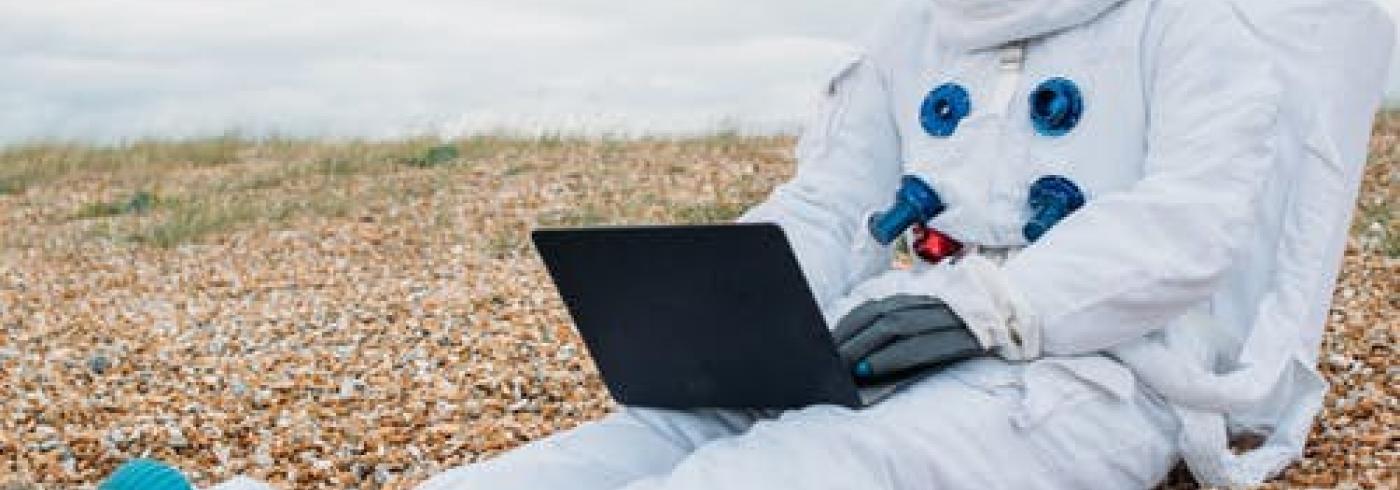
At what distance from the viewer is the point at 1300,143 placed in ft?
11.8

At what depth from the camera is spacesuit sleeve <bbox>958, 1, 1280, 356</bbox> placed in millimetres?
3213

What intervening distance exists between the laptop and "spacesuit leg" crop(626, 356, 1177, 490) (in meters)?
0.09

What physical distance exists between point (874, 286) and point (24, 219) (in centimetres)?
916

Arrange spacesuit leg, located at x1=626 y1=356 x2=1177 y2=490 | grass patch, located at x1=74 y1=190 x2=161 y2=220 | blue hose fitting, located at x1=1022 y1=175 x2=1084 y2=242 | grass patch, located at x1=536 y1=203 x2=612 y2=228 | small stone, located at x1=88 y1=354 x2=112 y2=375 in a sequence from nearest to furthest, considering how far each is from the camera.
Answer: spacesuit leg, located at x1=626 y1=356 x2=1177 y2=490
blue hose fitting, located at x1=1022 y1=175 x2=1084 y2=242
small stone, located at x1=88 y1=354 x2=112 y2=375
grass patch, located at x1=536 y1=203 x2=612 y2=228
grass patch, located at x1=74 y1=190 x2=161 y2=220

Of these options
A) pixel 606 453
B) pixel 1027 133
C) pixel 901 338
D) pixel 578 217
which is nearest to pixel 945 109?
pixel 1027 133

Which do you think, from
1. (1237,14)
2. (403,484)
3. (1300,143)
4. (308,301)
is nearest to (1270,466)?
(1300,143)

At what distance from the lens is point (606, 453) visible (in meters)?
3.31

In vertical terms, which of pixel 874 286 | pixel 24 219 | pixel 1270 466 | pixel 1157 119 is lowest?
pixel 24 219

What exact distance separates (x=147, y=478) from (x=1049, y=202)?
4.80ft

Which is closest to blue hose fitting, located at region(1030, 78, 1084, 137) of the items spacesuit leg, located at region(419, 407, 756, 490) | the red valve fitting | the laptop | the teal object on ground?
the red valve fitting

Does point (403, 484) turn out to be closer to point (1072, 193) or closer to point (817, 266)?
point (817, 266)

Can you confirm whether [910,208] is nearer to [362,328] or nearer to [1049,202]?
[1049,202]

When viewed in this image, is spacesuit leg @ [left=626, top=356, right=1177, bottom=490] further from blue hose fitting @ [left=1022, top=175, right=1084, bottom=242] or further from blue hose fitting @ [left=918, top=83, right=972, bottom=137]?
blue hose fitting @ [left=918, top=83, right=972, bottom=137]

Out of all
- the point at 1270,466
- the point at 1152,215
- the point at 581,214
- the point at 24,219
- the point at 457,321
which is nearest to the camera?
the point at 1152,215
